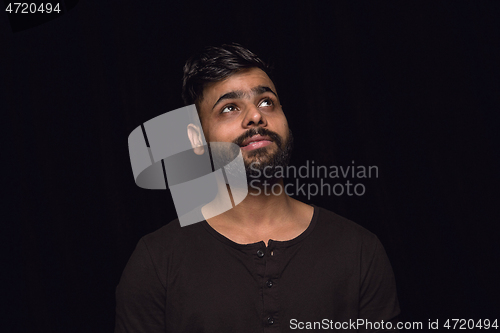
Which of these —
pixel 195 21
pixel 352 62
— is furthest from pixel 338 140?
pixel 195 21

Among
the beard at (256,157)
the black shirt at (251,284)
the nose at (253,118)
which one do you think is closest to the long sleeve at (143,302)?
the black shirt at (251,284)

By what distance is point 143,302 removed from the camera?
152 centimetres

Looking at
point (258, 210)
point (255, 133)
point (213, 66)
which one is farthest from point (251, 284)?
point (213, 66)

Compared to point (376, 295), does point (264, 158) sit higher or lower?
higher

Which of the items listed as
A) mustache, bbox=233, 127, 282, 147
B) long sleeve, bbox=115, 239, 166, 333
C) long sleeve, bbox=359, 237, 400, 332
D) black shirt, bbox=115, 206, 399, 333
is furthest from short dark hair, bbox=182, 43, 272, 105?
long sleeve, bbox=359, 237, 400, 332

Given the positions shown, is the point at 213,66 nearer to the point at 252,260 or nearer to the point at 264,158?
the point at 264,158

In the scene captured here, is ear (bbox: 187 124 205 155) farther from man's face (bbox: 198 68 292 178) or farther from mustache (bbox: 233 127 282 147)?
mustache (bbox: 233 127 282 147)

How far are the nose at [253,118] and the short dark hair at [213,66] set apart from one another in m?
0.19

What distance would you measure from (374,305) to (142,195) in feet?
3.61

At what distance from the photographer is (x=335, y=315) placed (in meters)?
1.52

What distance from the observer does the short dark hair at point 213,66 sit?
1646 mm

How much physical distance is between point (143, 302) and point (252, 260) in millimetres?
395

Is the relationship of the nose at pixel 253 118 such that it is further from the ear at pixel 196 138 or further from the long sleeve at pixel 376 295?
the long sleeve at pixel 376 295

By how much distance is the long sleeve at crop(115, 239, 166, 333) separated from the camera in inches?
59.7
